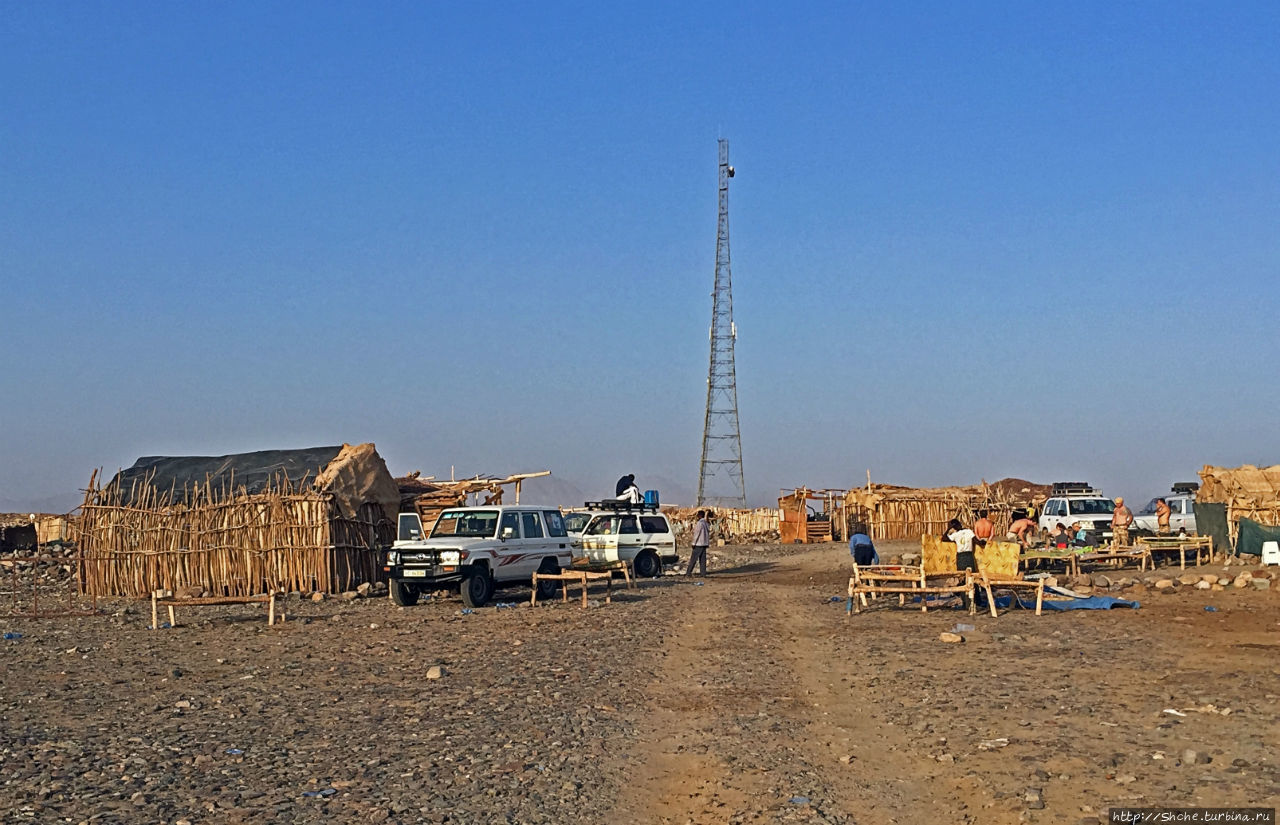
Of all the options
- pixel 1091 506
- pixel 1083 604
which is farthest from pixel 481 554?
pixel 1091 506

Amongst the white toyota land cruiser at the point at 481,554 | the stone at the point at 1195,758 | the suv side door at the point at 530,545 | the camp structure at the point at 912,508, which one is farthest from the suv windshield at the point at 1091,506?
the stone at the point at 1195,758

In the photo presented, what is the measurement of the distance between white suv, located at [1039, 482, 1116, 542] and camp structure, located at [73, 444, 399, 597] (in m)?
20.3

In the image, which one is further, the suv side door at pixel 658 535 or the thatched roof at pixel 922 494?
the thatched roof at pixel 922 494

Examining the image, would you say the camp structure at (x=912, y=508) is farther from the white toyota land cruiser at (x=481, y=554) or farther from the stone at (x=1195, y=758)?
the stone at (x=1195, y=758)

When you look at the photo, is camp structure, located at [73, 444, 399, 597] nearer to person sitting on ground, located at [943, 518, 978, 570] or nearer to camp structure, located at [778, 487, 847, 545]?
person sitting on ground, located at [943, 518, 978, 570]

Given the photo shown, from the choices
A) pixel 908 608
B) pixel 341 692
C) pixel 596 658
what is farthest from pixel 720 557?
pixel 341 692

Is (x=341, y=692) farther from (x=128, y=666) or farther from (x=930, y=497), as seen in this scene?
(x=930, y=497)

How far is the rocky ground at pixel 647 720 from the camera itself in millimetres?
7863

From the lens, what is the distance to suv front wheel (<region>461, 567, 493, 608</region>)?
2131cm

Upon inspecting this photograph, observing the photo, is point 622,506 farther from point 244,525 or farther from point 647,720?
point 647,720

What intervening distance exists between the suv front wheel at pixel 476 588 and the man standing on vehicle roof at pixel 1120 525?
16.3m

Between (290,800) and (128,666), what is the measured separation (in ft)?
25.1

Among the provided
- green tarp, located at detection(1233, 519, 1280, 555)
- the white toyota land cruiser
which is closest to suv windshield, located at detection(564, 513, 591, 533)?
the white toyota land cruiser

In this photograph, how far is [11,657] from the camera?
15594mm
